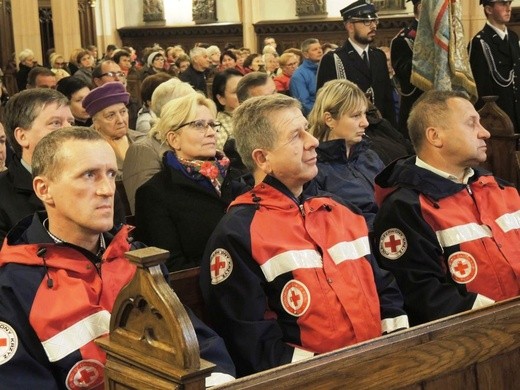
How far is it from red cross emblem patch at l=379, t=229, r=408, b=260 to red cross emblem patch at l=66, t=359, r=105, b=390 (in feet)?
4.20

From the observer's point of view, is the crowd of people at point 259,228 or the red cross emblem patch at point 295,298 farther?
the red cross emblem patch at point 295,298

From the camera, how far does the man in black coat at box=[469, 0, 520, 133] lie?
7.18 metres

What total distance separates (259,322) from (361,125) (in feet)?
5.54

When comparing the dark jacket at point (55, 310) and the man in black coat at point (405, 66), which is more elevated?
the man in black coat at point (405, 66)

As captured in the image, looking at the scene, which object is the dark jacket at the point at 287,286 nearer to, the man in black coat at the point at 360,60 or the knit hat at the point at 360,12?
the man in black coat at the point at 360,60

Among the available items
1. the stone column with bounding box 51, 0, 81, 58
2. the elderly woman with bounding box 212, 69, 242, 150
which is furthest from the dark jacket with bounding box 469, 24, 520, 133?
the stone column with bounding box 51, 0, 81, 58

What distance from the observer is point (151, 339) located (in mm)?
1997

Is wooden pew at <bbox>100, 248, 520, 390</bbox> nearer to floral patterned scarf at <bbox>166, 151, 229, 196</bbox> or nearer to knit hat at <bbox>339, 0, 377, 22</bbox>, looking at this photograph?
floral patterned scarf at <bbox>166, 151, 229, 196</bbox>

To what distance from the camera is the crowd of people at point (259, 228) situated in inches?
101

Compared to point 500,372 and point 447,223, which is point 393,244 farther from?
point 500,372

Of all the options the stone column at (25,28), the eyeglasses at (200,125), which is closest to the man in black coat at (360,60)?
the eyeglasses at (200,125)

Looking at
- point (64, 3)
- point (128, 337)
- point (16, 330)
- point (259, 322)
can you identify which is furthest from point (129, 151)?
point (64, 3)

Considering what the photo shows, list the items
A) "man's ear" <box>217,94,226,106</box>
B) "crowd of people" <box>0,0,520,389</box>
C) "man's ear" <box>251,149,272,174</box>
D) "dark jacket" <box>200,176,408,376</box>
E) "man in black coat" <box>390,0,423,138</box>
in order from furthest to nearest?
"man in black coat" <box>390,0,423,138</box> < "man's ear" <box>217,94,226,106</box> < "man's ear" <box>251,149,272,174</box> < "dark jacket" <box>200,176,408,376</box> < "crowd of people" <box>0,0,520,389</box>

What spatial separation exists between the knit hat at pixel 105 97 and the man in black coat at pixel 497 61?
125 inches
